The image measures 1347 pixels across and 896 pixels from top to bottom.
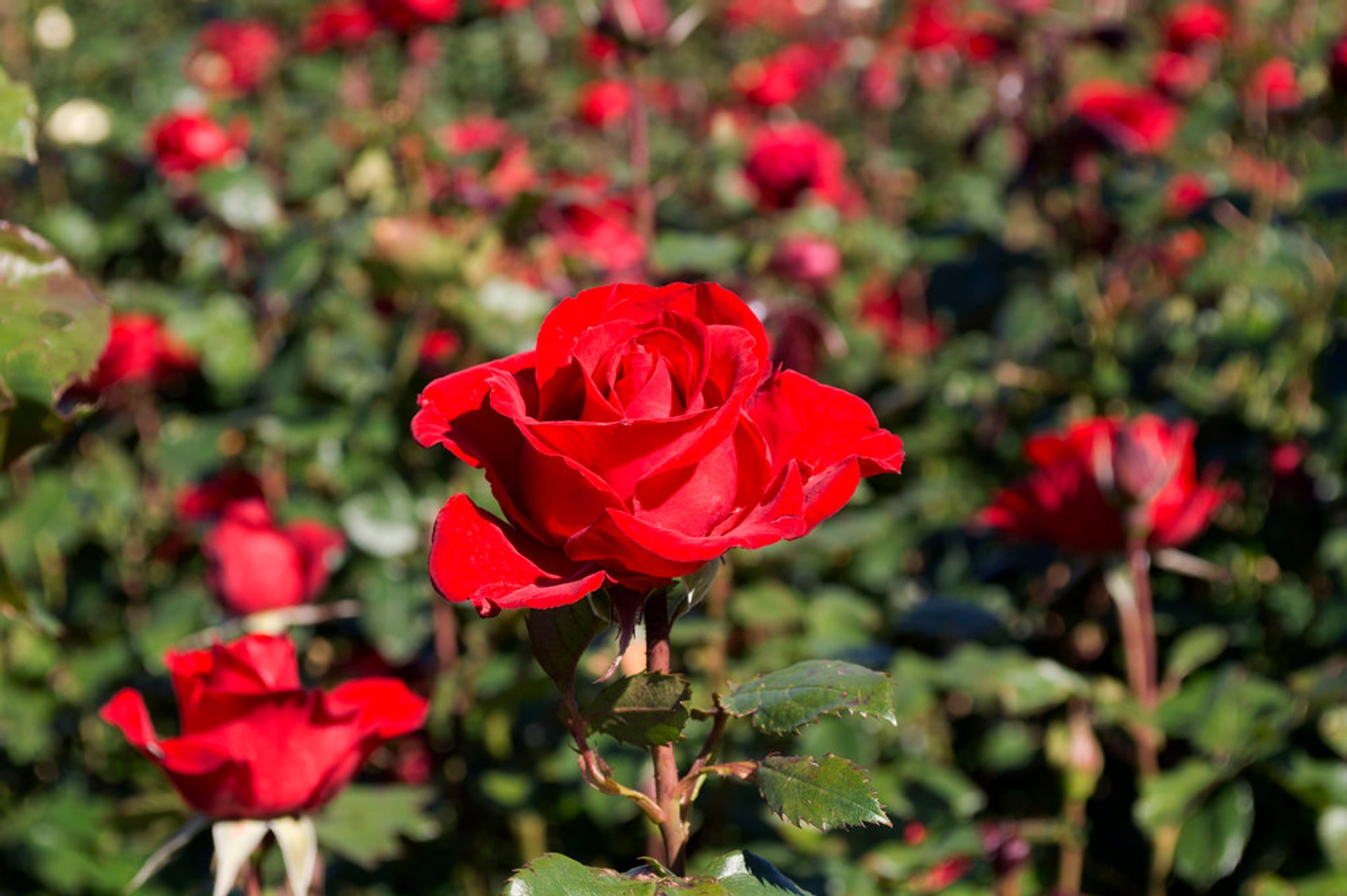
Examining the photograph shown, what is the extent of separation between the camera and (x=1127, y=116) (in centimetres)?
202

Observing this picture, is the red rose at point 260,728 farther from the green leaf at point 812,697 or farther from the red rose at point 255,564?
the red rose at point 255,564

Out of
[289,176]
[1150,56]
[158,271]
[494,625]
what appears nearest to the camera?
[494,625]

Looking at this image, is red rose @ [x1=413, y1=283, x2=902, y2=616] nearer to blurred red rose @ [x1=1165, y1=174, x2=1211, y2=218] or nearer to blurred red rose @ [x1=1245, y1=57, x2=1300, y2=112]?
blurred red rose @ [x1=1165, y1=174, x2=1211, y2=218]

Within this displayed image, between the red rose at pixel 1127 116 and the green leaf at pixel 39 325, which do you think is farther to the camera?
the red rose at pixel 1127 116

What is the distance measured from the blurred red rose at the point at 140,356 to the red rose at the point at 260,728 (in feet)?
3.04

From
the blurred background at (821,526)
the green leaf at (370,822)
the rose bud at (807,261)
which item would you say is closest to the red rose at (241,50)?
the blurred background at (821,526)

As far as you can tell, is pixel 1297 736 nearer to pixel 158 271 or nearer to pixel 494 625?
pixel 494 625

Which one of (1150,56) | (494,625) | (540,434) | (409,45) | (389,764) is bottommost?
(1150,56)

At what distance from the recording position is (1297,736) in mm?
1204

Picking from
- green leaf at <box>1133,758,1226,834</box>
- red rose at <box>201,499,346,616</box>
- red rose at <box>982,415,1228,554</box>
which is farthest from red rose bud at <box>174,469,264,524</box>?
green leaf at <box>1133,758,1226,834</box>

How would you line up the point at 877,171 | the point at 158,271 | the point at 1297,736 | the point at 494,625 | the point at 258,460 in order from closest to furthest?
the point at 1297,736 → the point at 494,625 → the point at 258,460 → the point at 158,271 → the point at 877,171

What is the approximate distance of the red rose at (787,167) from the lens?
1.99 meters

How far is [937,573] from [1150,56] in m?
2.06

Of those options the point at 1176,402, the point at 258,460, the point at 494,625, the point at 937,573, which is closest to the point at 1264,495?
the point at 1176,402
